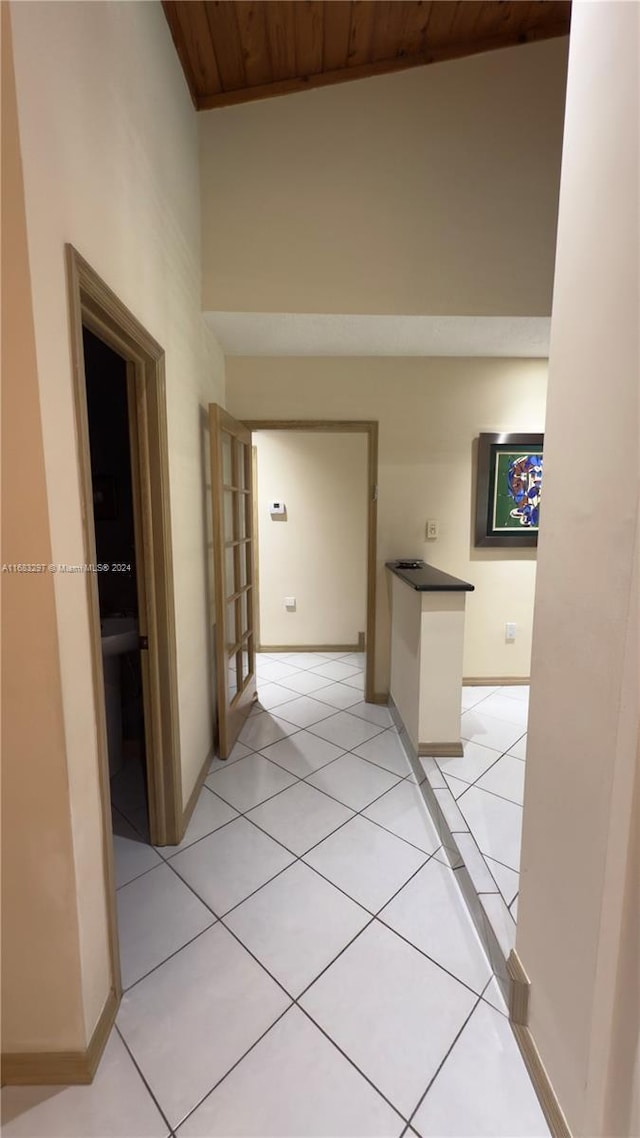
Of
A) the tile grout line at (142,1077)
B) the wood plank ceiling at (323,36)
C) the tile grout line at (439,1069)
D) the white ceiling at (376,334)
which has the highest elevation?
the wood plank ceiling at (323,36)

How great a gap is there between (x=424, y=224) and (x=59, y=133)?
69.7 inches

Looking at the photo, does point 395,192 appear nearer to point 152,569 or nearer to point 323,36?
point 323,36

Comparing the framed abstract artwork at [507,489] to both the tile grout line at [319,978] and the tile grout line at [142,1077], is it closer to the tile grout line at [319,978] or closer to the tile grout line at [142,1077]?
the tile grout line at [319,978]

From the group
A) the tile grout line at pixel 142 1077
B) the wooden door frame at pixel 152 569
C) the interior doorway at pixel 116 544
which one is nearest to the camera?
the tile grout line at pixel 142 1077

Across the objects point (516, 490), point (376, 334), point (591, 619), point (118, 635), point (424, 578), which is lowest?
point (118, 635)

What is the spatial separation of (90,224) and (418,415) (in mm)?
2136

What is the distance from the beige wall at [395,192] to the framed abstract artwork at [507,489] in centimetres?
87

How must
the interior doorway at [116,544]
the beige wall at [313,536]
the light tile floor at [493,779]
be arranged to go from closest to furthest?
the light tile floor at [493,779]
the interior doorway at [116,544]
the beige wall at [313,536]

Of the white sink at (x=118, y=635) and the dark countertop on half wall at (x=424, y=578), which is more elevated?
the dark countertop on half wall at (x=424, y=578)

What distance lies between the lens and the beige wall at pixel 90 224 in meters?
0.86

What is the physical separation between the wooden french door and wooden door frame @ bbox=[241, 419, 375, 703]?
237 millimetres

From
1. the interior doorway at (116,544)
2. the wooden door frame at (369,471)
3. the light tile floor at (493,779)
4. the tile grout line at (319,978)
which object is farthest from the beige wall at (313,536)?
the tile grout line at (319,978)

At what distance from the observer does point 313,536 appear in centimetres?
402

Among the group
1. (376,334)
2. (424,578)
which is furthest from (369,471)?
(424,578)
